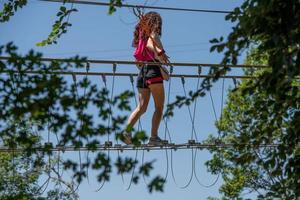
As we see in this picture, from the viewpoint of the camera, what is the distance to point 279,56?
3219mm

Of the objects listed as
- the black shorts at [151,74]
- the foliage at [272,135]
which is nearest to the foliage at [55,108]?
the foliage at [272,135]

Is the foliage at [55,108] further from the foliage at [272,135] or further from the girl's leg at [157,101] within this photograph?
the girl's leg at [157,101]

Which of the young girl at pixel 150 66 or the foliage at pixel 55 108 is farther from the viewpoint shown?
the young girl at pixel 150 66

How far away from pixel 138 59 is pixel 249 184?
403 inches

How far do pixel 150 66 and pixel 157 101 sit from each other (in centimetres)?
26

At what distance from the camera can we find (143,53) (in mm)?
5668

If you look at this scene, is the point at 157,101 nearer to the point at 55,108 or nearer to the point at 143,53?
the point at 143,53

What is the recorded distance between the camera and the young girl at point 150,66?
220 inches

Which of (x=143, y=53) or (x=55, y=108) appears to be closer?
(x=55, y=108)

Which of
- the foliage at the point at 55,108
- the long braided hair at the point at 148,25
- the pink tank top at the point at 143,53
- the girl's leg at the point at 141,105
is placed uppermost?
the long braided hair at the point at 148,25

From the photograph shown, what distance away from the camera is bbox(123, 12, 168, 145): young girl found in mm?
5598

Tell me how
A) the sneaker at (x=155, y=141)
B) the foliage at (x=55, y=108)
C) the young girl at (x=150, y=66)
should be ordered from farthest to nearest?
the young girl at (x=150, y=66) → the sneaker at (x=155, y=141) → the foliage at (x=55, y=108)

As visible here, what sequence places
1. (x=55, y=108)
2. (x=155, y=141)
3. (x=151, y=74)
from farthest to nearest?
1. (x=151, y=74)
2. (x=155, y=141)
3. (x=55, y=108)

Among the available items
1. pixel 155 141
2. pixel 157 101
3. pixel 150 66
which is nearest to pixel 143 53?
pixel 150 66
